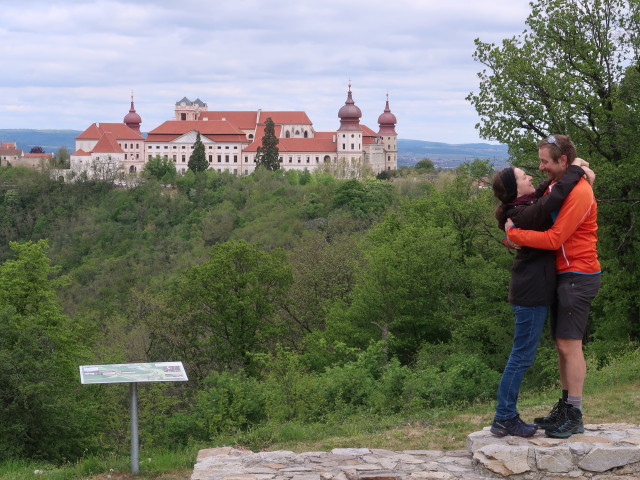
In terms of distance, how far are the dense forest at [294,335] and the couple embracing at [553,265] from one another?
3.02 meters

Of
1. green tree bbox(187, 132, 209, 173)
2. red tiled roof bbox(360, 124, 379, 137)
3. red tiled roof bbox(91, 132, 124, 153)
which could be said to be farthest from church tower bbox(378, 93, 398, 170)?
red tiled roof bbox(91, 132, 124, 153)

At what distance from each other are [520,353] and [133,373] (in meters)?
3.48

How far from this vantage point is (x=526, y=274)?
6969mm

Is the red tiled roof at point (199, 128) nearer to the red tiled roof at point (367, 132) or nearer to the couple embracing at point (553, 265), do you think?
the red tiled roof at point (367, 132)

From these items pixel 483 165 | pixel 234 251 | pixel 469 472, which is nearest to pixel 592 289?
pixel 469 472

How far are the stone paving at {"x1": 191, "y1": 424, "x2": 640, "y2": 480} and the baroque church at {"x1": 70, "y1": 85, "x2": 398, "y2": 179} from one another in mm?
89831

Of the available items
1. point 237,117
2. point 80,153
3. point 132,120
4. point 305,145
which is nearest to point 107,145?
point 80,153

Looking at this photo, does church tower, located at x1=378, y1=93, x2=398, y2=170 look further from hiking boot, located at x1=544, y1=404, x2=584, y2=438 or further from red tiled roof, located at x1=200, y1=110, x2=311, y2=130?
hiking boot, located at x1=544, y1=404, x2=584, y2=438

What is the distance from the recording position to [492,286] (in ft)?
65.6

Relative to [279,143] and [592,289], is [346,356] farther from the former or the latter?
[279,143]

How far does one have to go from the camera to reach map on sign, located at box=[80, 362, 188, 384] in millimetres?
7551

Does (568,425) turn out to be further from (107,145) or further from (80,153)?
(80,153)

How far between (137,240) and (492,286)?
5781 cm

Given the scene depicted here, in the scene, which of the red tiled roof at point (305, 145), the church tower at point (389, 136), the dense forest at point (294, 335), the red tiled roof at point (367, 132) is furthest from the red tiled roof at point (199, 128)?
the dense forest at point (294, 335)
